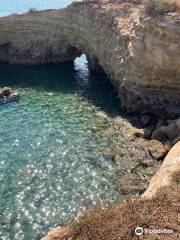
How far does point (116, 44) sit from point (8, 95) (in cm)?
1483

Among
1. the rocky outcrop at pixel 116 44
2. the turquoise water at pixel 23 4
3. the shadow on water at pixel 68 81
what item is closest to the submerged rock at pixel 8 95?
the shadow on water at pixel 68 81

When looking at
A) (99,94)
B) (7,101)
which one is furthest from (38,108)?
(99,94)

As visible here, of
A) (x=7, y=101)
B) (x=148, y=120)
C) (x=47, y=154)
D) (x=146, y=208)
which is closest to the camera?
(x=146, y=208)

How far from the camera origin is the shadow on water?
44.8 metres

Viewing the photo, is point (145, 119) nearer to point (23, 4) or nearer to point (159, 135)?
point (159, 135)

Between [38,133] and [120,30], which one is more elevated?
[120,30]

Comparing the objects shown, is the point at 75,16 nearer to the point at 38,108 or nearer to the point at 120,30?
the point at 120,30

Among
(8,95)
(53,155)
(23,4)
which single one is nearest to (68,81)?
(8,95)

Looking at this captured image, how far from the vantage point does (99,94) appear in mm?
46656

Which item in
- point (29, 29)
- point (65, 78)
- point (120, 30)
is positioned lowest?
point (65, 78)

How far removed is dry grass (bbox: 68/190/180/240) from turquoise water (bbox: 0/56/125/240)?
23.5ft

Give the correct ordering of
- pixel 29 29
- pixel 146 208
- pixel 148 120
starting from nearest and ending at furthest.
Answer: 1. pixel 146 208
2. pixel 148 120
3. pixel 29 29

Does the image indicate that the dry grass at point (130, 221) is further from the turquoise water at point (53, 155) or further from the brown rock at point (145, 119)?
the brown rock at point (145, 119)

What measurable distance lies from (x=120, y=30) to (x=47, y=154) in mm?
17785
